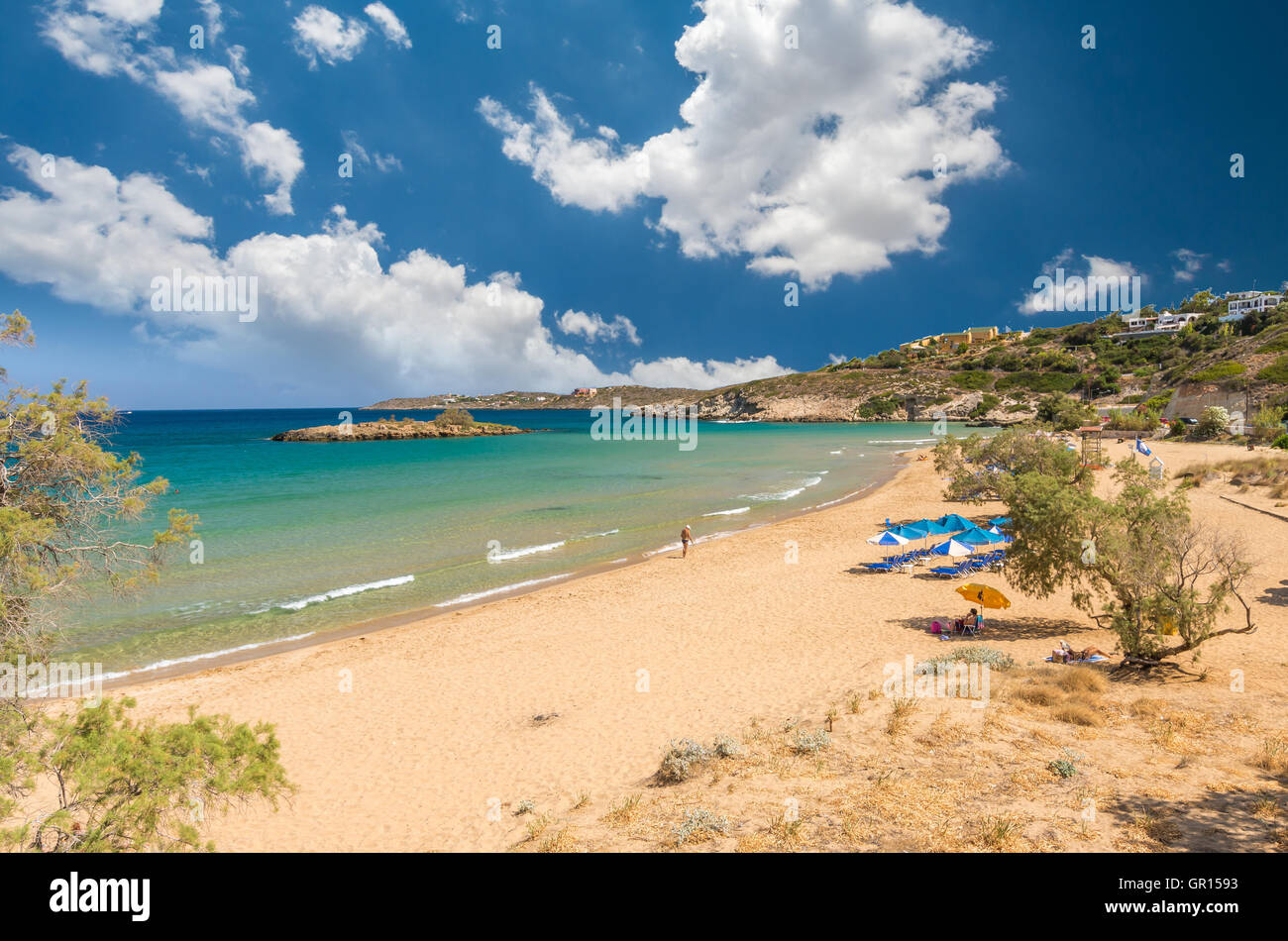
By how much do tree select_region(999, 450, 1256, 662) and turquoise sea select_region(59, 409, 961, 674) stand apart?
1455 cm

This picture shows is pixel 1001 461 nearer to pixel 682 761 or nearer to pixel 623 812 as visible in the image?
pixel 682 761

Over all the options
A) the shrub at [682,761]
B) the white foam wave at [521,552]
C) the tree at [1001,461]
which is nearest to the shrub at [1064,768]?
the shrub at [682,761]

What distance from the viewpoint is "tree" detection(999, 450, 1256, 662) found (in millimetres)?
10547

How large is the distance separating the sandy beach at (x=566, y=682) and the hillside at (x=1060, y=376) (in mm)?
57808

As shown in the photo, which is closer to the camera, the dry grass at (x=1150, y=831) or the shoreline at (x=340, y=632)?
the dry grass at (x=1150, y=831)

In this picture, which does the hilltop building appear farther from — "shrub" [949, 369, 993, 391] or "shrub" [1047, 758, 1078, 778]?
"shrub" [1047, 758, 1078, 778]

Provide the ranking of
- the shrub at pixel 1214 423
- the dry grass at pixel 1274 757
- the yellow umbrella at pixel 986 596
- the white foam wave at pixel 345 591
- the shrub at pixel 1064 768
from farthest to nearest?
the shrub at pixel 1214 423
the white foam wave at pixel 345 591
the yellow umbrella at pixel 986 596
the shrub at pixel 1064 768
the dry grass at pixel 1274 757

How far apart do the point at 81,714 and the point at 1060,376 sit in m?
149

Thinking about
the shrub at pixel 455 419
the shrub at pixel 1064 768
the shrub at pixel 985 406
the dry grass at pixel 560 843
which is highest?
the shrub at pixel 985 406

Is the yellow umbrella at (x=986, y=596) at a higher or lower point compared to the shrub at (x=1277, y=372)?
lower

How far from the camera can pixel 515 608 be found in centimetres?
1853

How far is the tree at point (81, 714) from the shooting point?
4480 millimetres

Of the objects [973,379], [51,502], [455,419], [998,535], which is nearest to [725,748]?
[51,502]

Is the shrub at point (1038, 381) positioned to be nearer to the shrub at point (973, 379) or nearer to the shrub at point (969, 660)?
the shrub at point (973, 379)
